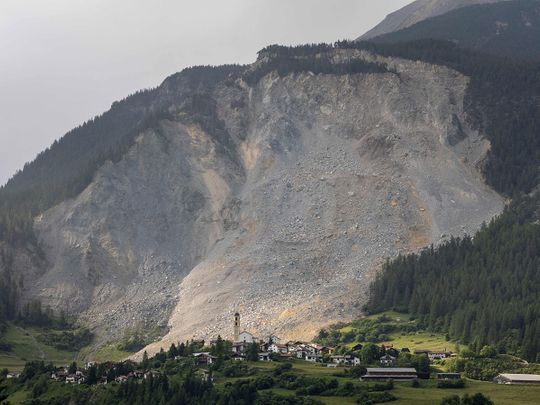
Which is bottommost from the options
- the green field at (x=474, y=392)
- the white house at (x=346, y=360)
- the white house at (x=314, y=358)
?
the green field at (x=474, y=392)

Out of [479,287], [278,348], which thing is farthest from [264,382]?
[479,287]

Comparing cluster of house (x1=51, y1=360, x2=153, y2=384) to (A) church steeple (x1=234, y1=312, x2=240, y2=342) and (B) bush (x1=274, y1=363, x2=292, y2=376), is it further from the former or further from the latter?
(A) church steeple (x1=234, y1=312, x2=240, y2=342)

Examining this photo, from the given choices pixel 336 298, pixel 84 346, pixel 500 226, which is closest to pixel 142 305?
pixel 84 346

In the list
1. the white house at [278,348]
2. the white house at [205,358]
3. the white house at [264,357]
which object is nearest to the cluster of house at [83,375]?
the white house at [205,358]

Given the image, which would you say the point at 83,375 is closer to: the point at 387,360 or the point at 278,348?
the point at 278,348

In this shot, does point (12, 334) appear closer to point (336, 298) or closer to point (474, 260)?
point (336, 298)

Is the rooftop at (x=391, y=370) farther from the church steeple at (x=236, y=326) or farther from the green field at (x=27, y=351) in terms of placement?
the green field at (x=27, y=351)

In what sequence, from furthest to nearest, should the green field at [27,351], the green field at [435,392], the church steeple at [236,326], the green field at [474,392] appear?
1. the green field at [27,351]
2. the church steeple at [236,326]
3. the green field at [435,392]
4. the green field at [474,392]

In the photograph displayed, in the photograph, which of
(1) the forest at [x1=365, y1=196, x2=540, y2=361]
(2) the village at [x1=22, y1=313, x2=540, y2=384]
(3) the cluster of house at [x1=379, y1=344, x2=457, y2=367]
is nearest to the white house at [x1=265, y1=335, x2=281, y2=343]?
(2) the village at [x1=22, y1=313, x2=540, y2=384]
